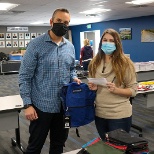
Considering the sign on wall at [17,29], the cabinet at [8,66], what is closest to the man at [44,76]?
the cabinet at [8,66]

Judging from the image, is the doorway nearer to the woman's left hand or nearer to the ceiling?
the ceiling

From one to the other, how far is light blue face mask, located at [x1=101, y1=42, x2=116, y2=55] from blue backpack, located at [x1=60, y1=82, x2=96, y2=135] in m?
0.34

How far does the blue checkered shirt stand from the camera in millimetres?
1899

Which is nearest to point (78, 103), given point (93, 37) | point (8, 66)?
point (8, 66)

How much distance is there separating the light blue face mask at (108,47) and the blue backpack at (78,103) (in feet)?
1.11

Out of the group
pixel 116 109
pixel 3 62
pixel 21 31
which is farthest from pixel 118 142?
pixel 21 31

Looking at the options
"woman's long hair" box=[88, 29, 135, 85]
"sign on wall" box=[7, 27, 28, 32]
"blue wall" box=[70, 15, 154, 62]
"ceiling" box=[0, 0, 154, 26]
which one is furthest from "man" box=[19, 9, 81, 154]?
"sign on wall" box=[7, 27, 28, 32]

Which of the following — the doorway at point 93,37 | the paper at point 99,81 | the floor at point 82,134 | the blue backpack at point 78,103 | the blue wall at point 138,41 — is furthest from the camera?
the doorway at point 93,37

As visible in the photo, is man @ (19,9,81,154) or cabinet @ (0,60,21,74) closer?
man @ (19,9,81,154)

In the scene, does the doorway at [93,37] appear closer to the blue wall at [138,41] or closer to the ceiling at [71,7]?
the blue wall at [138,41]

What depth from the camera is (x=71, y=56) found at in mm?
2115

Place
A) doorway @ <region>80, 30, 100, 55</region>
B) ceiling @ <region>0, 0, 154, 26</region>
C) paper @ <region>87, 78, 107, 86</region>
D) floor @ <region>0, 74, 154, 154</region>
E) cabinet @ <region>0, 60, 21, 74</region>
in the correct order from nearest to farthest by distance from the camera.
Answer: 1. paper @ <region>87, 78, 107, 86</region>
2. floor @ <region>0, 74, 154, 154</region>
3. ceiling @ <region>0, 0, 154, 26</region>
4. cabinet @ <region>0, 60, 21, 74</region>
5. doorway @ <region>80, 30, 100, 55</region>

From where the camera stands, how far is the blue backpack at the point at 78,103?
1920mm

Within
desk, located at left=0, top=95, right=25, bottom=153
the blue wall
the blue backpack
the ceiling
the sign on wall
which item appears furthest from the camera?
the sign on wall
